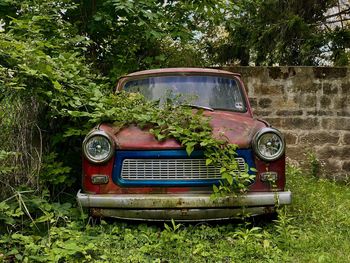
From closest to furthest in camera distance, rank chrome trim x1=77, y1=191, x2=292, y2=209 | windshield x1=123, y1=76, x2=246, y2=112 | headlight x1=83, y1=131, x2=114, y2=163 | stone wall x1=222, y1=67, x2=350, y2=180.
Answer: chrome trim x1=77, y1=191, x2=292, y2=209
headlight x1=83, y1=131, x2=114, y2=163
windshield x1=123, y1=76, x2=246, y2=112
stone wall x1=222, y1=67, x2=350, y2=180

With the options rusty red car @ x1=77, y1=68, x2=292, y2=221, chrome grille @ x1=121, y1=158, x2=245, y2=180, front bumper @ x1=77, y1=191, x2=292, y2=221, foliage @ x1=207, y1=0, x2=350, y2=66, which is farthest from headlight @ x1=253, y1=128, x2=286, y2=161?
foliage @ x1=207, y1=0, x2=350, y2=66

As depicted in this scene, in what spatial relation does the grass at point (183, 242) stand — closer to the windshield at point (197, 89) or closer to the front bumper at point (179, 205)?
the front bumper at point (179, 205)

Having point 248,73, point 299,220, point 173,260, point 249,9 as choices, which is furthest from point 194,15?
point 173,260

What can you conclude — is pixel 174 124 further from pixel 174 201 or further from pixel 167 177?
pixel 174 201

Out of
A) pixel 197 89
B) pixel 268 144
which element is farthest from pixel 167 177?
pixel 197 89

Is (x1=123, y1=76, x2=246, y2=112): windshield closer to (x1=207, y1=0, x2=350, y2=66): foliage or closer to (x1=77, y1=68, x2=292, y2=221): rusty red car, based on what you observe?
(x1=77, y1=68, x2=292, y2=221): rusty red car

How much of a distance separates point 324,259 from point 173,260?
3.93 feet

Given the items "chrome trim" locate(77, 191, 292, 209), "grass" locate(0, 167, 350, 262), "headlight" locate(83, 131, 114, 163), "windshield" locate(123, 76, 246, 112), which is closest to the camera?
"grass" locate(0, 167, 350, 262)

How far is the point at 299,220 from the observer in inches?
185

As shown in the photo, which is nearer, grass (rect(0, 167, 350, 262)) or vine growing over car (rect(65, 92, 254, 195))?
grass (rect(0, 167, 350, 262))

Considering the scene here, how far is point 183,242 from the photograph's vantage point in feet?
12.8

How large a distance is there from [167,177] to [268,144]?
99cm

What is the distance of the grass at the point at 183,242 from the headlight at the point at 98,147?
59cm

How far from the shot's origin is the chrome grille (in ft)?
13.6
